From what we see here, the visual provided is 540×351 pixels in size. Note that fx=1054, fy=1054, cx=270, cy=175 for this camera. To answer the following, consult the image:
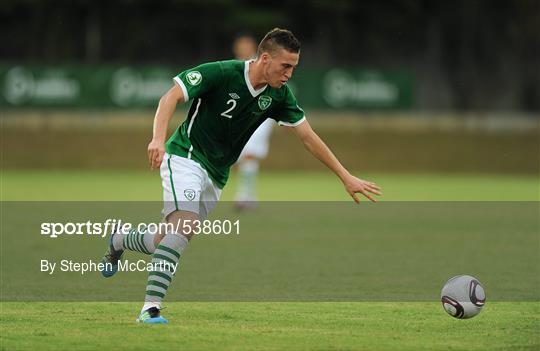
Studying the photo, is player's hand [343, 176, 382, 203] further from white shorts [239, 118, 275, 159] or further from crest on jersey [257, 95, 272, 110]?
white shorts [239, 118, 275, 159]

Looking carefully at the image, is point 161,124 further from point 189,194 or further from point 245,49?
point 245,49

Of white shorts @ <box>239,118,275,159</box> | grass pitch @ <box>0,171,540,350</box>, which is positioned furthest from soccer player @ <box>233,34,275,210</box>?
grass pitch @ <box>0,171,540,350</box>

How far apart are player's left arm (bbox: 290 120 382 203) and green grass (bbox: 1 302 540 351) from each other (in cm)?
91

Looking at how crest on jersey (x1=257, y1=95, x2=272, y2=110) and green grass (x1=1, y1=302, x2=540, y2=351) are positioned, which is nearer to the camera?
green grass (x1=1, y1=302, x2=540, y2=351)

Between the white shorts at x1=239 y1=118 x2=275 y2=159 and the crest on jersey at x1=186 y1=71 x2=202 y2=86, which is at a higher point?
the white shorts at x1=239 y1=118 x2=275 y2=159

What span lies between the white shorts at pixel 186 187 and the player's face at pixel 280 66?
0.82 m

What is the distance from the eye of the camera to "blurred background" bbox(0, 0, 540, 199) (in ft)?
96.4

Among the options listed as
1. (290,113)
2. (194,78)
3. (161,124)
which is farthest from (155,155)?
(290,113)

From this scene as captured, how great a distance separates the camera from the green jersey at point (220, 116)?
760 centimetres

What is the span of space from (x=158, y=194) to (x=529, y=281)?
1145cm

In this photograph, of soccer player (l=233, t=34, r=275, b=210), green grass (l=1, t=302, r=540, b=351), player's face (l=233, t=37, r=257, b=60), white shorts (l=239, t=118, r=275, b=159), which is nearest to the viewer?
green grass (l=1, t=302, r=540, b=351)

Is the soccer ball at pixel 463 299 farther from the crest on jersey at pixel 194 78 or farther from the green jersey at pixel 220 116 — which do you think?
the crest on jersey at pixel 194 78

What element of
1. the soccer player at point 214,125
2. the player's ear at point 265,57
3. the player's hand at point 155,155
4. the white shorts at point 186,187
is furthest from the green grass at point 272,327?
the player's ear at point 265,57

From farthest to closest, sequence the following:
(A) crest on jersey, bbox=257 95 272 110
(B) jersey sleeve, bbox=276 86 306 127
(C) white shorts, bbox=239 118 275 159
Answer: (C) white shorts, bbox=239 118 275 159
(B) jersey sleeve, bbox=276 86 306 127
(A) crest on jersey, bbox=257 95 272 110
